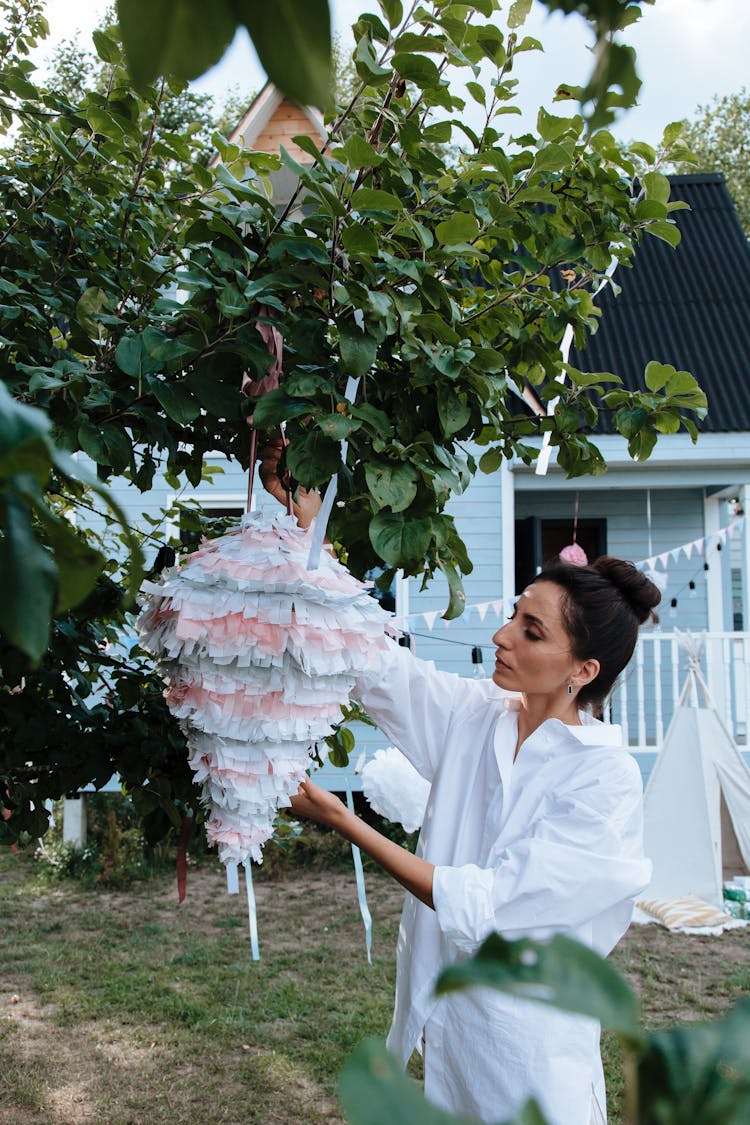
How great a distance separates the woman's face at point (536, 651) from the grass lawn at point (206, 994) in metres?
2.30

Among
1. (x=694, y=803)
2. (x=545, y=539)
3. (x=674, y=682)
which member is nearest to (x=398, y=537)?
(x=694, y=803)

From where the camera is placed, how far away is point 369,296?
4.32 feet

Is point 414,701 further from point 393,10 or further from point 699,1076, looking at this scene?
point 699,1076

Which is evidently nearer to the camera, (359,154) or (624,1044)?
(624,1044)

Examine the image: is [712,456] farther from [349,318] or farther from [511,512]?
[349,318]

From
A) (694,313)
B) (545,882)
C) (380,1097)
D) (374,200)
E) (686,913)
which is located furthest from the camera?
(694,313)

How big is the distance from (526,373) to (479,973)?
1.74 m

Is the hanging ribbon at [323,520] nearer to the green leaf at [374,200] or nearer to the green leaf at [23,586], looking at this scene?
the green leaf at [374,200]

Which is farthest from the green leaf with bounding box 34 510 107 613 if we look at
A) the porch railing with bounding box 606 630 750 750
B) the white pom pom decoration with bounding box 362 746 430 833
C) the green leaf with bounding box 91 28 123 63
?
the porch railing with bounding box 606 630 750 750

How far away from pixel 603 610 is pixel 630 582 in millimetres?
92

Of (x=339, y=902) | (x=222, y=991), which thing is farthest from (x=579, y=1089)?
(x=339, y=902)

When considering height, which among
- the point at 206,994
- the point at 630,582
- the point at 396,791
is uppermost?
the point at 630,582

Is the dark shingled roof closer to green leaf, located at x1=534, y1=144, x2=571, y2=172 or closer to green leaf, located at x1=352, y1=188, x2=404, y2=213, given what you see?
green leaf, located at x1=534, y1=144, x2=571, y2=172

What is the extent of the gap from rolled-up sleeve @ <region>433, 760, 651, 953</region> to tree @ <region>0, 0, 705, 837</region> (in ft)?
1.35
